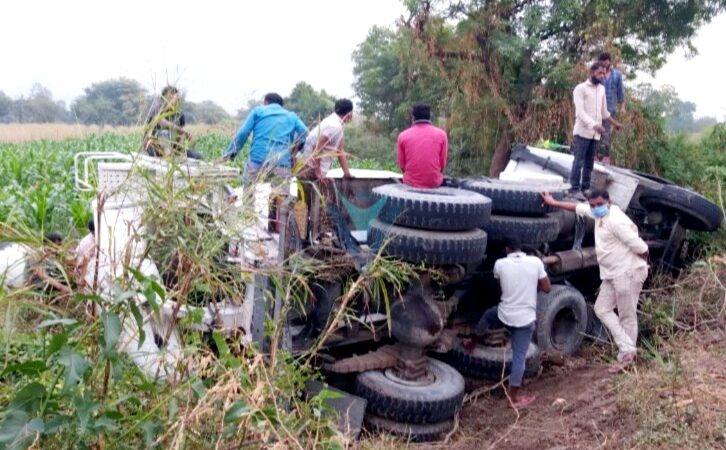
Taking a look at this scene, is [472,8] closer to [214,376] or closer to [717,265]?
[717,265]

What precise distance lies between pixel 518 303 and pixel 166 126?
357cm

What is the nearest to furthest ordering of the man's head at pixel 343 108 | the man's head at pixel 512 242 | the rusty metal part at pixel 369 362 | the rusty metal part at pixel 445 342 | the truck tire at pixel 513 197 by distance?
the rusty metal part at pixel 369 362
the rusty metal part at pixel 445 342
the man's head at pixel 512 242
the truck tire at pixel 513 197
the man's head at pixel 343 108

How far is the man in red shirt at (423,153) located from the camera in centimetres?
653

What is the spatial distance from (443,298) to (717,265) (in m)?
3.75

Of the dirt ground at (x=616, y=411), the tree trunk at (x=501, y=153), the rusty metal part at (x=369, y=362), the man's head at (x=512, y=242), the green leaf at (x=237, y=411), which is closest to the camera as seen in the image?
the green leaf at (x=237, y=411)

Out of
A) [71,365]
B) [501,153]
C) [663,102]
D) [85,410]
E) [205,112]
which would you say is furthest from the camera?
[501,153]

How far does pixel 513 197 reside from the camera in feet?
21.2

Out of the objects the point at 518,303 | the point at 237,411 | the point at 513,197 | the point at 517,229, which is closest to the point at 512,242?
the point at 517,229

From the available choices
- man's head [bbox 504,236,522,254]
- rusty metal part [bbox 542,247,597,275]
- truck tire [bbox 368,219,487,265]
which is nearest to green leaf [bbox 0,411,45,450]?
truck tire [bbox 368,219,487,265]

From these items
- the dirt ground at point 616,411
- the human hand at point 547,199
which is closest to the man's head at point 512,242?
the human hand at point 547,199

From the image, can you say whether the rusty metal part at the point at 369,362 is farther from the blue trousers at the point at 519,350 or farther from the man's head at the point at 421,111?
the man's head at the point at 421,111

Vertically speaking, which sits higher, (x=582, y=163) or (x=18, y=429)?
(x=582, y=163)

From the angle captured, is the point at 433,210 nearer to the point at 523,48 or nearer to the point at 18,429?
the point at 18,429

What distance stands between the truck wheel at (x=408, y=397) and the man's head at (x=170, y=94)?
2998 mm
